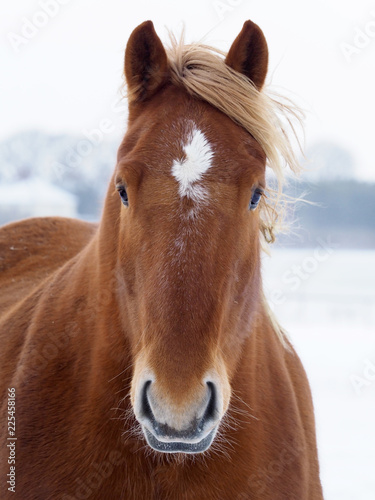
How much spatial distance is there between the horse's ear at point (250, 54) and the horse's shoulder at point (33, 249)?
205 centimetres

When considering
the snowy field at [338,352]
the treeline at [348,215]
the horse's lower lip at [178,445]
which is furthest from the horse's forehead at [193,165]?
the treeline at [348,215]

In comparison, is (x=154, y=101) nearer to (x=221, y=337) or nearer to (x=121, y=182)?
(x=121, y=182)

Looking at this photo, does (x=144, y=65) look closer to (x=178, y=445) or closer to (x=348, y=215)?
(x=178, y=445)

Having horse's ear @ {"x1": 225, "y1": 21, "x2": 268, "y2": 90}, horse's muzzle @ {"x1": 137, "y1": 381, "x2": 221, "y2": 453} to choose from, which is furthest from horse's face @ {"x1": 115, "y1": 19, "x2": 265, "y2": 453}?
horse's ear @ {"x1": 225, "y1": 21, "x2": 268, "y2": 90}

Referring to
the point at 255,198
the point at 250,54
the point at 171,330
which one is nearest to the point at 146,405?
the point at 171,330

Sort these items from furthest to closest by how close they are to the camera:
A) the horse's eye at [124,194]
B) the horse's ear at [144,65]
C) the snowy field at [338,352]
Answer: the snowy field at [338,352], the horse's ear at [144,65], the horse's eye at [124,194]

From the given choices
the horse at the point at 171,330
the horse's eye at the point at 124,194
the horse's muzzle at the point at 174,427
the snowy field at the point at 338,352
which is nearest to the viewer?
the horse's muzzle at the point at 174,427

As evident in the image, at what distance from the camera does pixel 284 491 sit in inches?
97.9

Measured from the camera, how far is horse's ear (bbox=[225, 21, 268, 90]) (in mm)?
2471

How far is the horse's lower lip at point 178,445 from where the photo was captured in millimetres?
1823

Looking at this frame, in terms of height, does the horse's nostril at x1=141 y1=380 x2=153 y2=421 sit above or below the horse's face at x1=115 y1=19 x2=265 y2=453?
below

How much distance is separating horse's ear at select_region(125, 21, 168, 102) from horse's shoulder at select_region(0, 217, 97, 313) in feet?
5.75

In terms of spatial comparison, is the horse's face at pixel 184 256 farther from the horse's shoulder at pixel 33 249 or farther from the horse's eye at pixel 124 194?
the horse's shoulder at pixel 33 249

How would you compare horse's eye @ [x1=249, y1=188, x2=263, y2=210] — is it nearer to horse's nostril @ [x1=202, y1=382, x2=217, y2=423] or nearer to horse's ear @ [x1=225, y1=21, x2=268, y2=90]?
horse's ear @ [x1=225, y1=21, x2=268, y2=90]
